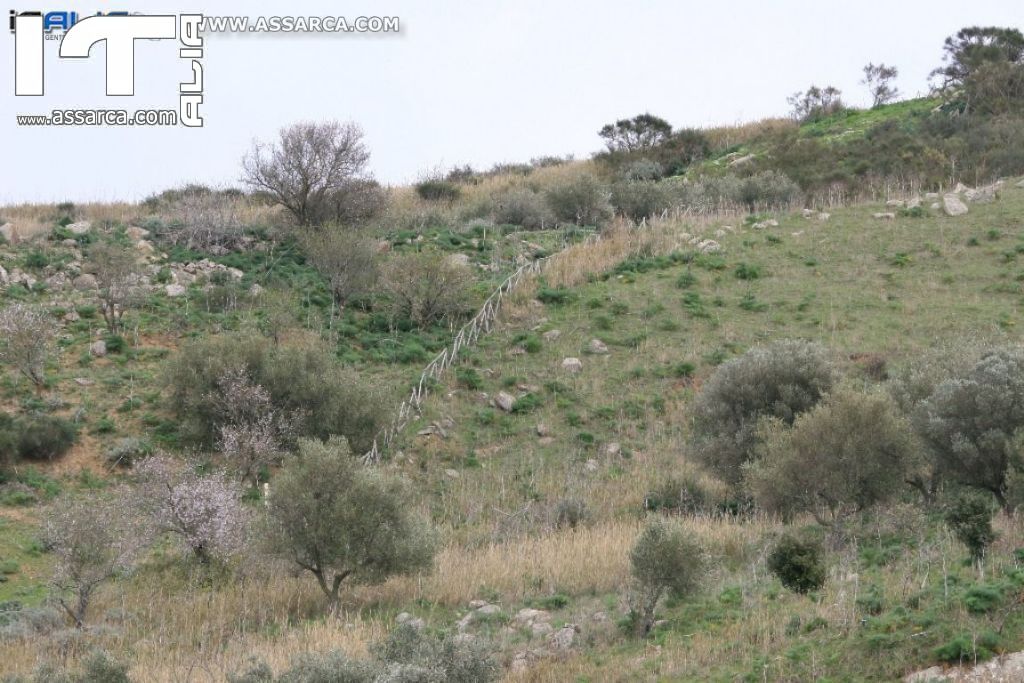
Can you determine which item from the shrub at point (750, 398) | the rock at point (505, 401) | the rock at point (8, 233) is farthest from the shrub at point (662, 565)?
the rock at point (8, 233)

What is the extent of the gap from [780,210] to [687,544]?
2247 cm

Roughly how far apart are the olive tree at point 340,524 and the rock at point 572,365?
967 cm

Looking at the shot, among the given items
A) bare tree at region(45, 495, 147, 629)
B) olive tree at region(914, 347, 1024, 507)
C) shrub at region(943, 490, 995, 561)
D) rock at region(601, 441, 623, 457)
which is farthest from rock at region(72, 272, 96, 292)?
shrub at region(943, 490, 995, 561)

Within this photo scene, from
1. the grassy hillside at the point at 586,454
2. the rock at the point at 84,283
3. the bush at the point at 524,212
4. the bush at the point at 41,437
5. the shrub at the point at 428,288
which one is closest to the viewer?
the grassy hillside at the point at 586,454

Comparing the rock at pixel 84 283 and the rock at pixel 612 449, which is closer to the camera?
the rock at pixel 612 449

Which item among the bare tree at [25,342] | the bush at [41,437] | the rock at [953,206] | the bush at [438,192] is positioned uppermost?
the bush at [438,192]

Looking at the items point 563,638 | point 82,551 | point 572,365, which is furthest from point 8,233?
point 563,638

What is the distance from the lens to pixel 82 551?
490 inches

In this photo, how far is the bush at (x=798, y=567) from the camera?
10.6 metres

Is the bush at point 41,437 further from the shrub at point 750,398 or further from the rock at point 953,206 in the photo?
the rock at point 953,206

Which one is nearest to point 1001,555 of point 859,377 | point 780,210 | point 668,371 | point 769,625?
point 769,625

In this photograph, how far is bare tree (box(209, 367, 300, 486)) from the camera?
17250 mm

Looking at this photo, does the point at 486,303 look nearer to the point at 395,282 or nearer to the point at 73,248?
the point at 395,282

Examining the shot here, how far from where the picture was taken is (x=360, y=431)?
18.5 metres
